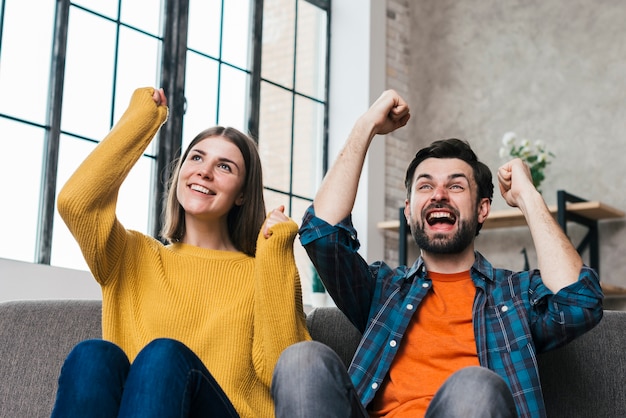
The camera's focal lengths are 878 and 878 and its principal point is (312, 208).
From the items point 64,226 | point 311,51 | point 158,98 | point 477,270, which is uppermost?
point 311,51

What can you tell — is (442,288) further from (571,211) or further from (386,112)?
(571,211)

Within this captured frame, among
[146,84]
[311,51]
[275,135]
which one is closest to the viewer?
[146,84]

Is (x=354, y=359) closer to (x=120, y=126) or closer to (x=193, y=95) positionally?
(x=120, y=126)

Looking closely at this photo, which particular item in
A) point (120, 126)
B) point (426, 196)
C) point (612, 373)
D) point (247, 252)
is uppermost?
point (120, 126)

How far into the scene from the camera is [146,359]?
1.51 metres

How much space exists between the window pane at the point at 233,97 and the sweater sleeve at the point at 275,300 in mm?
2895

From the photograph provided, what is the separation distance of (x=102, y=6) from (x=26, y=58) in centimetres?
52

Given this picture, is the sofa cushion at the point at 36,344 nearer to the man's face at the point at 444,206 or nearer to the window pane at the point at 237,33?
the man's face at the point at 444,206

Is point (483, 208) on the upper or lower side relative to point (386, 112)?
lower

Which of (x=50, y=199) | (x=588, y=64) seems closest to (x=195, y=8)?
(x=50, y=199)

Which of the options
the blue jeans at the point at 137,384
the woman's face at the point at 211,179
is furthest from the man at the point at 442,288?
the blue jeans at the point at 137,384

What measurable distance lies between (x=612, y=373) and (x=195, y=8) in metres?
3.39

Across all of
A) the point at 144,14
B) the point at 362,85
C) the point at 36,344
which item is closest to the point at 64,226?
the point at 144,14

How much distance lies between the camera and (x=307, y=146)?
537 cm
